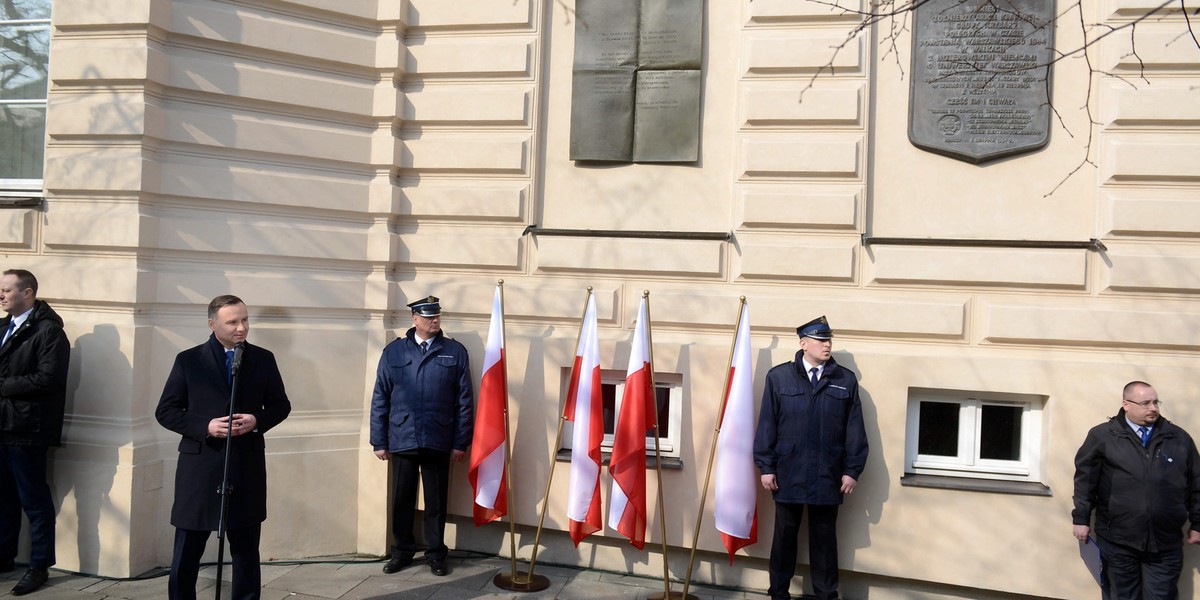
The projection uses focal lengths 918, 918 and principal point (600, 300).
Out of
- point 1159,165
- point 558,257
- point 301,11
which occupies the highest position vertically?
point 301,11

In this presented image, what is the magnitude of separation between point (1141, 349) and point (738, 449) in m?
2.71

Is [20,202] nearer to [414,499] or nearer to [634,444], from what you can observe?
[414,499]

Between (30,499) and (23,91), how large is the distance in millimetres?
3013

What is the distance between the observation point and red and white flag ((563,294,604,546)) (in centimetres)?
636

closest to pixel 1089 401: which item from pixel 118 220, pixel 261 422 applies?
pixel 261 422

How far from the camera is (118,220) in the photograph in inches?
247

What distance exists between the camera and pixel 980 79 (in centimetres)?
633

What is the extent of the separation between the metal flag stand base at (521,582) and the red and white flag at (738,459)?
4.29 feet

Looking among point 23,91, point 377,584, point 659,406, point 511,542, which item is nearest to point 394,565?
point 377,584

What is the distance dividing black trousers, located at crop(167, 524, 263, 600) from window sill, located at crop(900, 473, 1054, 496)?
13.6ft

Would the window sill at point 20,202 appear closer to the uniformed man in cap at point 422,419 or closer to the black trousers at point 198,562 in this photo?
the uniformed man in cap at point 422,419

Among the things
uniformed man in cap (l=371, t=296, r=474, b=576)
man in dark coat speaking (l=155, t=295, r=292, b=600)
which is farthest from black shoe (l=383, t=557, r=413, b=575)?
man in dark coat speaking (l=155, t=295, r=292, b=600)

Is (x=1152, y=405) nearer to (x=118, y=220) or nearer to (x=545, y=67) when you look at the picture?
(x=545, y=67)

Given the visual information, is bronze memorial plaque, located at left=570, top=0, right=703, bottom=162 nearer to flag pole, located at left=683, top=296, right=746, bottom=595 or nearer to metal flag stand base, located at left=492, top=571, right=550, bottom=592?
flag pole, located at left=683, top=296, right=746, bottom=595
